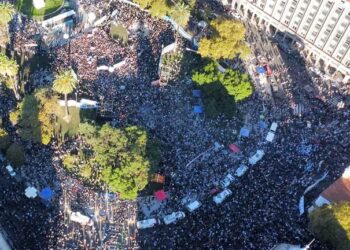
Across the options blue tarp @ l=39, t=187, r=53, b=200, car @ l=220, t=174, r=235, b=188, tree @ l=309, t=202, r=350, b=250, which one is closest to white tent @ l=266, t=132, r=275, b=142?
car @ l=220, t=174, r=235, b=188

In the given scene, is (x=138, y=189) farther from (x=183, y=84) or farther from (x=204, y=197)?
(x=183, y=84)

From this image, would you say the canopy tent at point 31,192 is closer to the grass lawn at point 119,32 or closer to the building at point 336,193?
the grass lawn at point 119,32

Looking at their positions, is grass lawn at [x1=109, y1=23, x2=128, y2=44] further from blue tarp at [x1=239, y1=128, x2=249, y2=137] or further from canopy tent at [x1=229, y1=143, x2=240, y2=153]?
canopy tent at [x1=229, y1=143, x2=240, y2=153]

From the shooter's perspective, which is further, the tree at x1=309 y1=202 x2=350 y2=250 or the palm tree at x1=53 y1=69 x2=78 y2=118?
the palm tree at x1=53 y1=69 x2=78 y2=118

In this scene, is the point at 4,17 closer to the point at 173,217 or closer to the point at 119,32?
the point at 119,32

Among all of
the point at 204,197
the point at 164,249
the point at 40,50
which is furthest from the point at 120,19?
the point at 164,249

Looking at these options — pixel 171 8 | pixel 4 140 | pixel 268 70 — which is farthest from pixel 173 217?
pixel 171 8

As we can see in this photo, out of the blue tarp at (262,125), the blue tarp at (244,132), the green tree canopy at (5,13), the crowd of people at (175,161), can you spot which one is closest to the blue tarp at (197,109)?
the crowd of people at (175,161)
